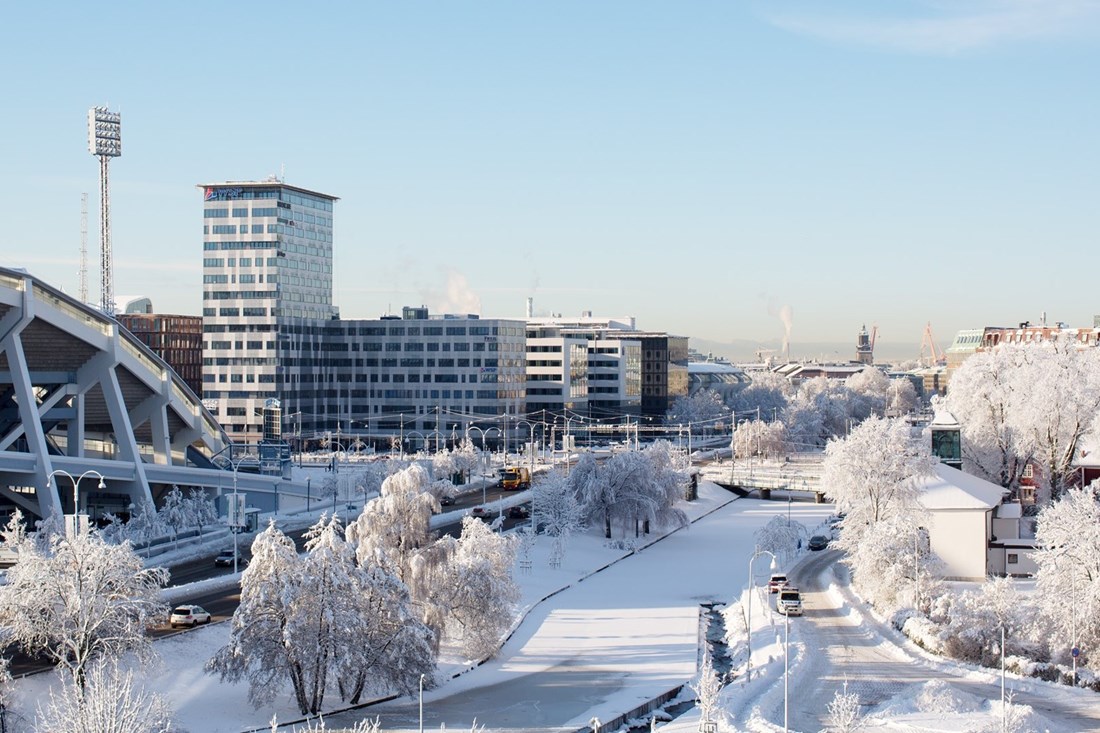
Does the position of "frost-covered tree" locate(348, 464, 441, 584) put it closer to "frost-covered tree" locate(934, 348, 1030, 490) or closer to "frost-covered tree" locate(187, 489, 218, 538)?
"frost-covered tree" locate(187, 489, 218, 538)

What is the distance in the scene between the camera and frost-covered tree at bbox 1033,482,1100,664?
46719mm

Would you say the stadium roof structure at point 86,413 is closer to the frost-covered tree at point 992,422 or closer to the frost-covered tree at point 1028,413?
the frost-covered tree at point 992,422

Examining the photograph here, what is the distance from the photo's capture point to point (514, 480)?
10906 centimetres

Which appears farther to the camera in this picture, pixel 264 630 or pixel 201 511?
pixel 201 511

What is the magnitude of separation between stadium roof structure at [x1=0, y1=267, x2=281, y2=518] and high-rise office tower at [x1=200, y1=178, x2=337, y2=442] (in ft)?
186

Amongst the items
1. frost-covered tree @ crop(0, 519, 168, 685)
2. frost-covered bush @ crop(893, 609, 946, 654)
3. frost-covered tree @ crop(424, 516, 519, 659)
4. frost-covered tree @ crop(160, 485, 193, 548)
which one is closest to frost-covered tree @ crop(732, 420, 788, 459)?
frost-covered tree @ crop(160, 485, 193, 548)

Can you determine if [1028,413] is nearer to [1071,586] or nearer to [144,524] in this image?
[1071,586]

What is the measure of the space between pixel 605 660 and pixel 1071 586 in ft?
57.7

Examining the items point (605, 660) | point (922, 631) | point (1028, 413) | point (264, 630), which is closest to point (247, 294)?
point (1028, 413)

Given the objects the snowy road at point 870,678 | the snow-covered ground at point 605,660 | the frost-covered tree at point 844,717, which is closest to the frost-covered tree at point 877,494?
the snowy road at point 870,678

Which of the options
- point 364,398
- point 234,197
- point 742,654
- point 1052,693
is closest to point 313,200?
point 234,197

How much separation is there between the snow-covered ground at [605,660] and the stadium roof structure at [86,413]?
18529 millimetres

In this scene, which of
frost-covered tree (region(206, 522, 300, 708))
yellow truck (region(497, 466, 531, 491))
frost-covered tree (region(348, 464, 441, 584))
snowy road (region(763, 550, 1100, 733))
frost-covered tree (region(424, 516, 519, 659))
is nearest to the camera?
snowy road (region(763, 550, 1100, 733))

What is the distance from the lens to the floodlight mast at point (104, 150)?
143750 mm
